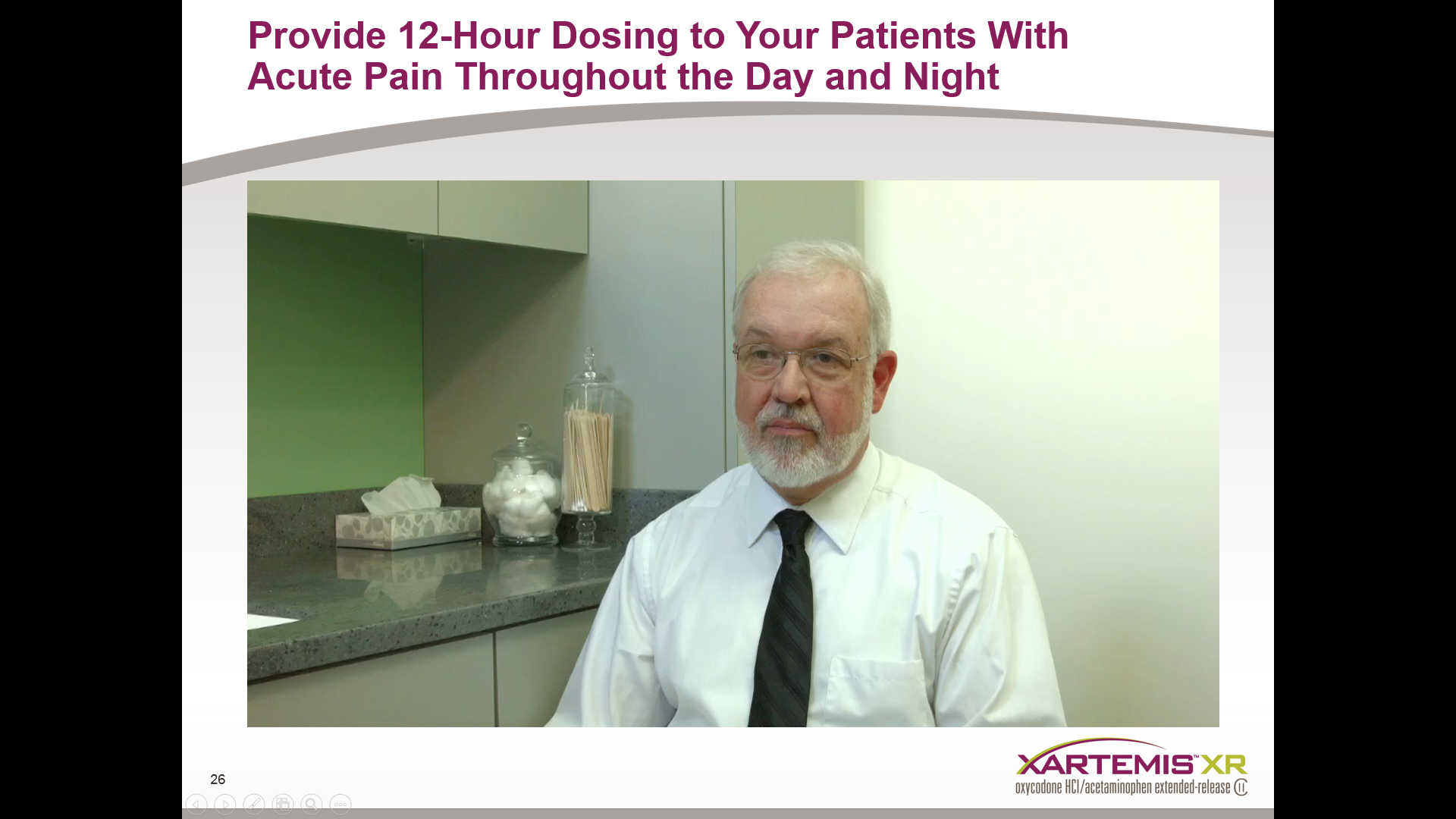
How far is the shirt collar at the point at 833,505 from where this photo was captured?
4.79 ft

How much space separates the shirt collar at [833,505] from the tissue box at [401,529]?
0.77m

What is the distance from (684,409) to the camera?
2.00 meters

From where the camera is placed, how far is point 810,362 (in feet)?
4.76

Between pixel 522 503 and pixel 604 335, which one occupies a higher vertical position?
pixel 604 335

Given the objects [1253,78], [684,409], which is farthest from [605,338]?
[1253,78]

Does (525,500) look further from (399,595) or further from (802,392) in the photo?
(802,392)

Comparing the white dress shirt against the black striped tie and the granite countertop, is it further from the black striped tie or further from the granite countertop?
the granite countertop

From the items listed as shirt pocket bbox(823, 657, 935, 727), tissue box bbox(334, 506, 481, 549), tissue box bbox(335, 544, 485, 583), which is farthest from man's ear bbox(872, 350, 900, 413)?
tissue box bbox(334, 506, 481, 549)

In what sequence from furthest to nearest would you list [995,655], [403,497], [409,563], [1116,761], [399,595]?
[403,497], [409,563], [399,595], [995,655], [1116,761]

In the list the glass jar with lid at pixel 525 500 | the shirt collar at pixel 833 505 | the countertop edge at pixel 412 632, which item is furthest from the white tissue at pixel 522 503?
the shirt collar at pixel 833 505

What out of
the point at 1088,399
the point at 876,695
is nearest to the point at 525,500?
the point at 876,695

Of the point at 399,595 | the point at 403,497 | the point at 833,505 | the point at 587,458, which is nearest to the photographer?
the point at 833,505

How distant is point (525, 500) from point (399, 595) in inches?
17.4

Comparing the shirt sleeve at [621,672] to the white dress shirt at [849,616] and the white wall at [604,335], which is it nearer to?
the white dress shirt at [849,616]
